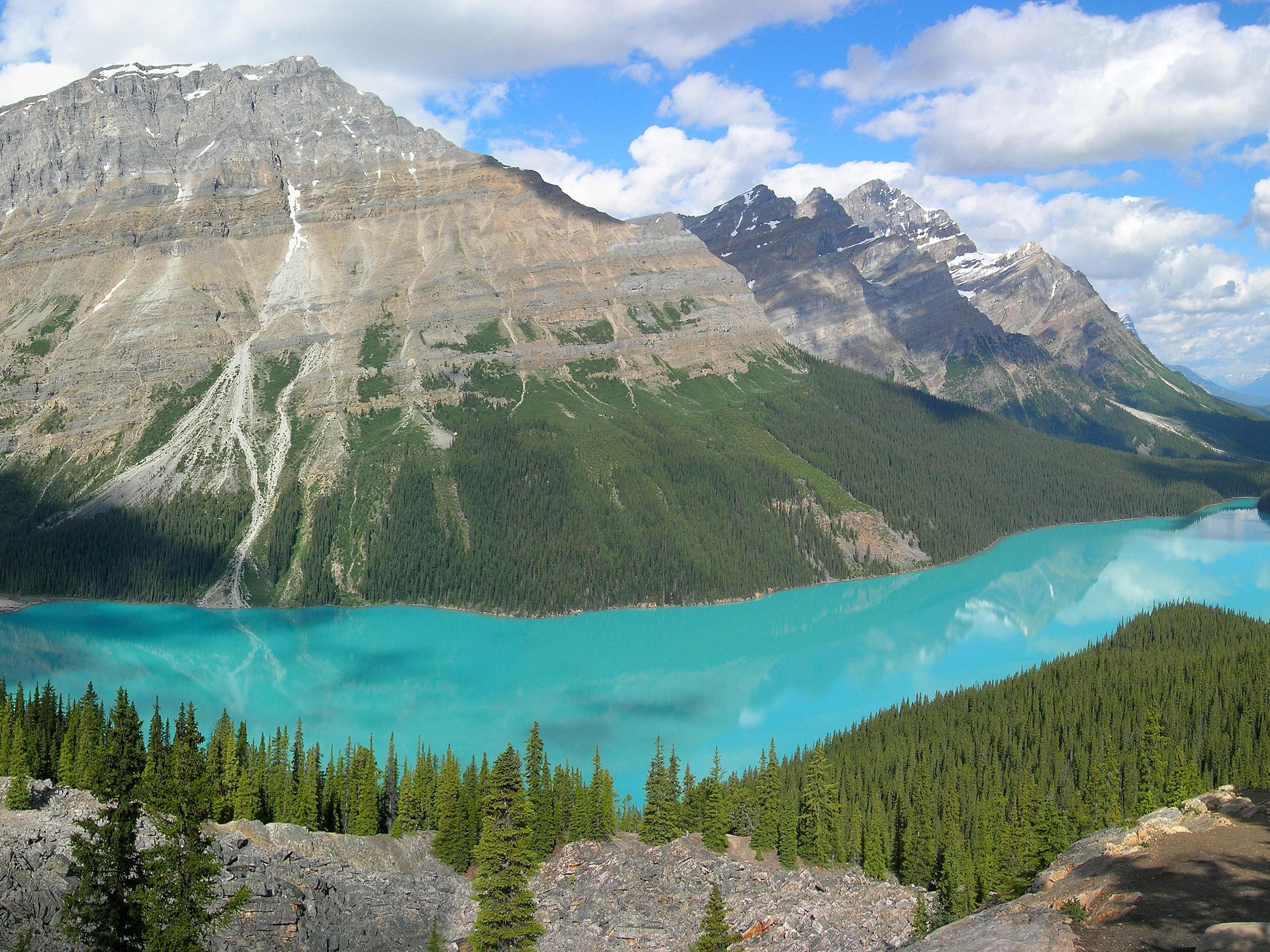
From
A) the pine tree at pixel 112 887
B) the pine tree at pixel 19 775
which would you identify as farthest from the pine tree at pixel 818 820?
the pine tree at pixel 19 775

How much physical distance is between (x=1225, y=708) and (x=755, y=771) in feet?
113

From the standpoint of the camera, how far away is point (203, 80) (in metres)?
197

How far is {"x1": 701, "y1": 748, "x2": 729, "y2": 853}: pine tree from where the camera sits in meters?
50.9

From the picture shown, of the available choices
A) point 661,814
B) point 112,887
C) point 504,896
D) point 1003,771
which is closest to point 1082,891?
point 504,896

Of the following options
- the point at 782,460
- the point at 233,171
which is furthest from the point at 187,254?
the point at 782,460

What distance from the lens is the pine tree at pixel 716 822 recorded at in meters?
50.9

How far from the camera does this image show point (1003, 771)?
68.1 m

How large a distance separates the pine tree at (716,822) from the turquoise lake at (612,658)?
17.3m

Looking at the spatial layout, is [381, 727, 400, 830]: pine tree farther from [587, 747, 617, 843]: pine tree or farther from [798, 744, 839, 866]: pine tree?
[798, 744, 839, 866]: pine tree

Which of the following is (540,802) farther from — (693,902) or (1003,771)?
(1003,771)

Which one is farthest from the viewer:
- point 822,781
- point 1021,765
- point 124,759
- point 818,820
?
point 1021,765

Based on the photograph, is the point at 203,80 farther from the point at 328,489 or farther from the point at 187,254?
the point at 328,489

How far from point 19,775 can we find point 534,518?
316ft

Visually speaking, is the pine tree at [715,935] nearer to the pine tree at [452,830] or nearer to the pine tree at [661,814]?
the pine tree at [661,814]
